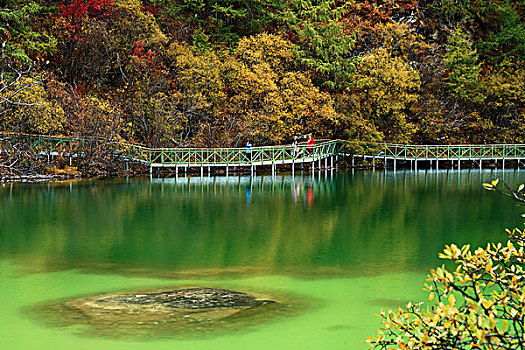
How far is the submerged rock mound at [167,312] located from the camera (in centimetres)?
876

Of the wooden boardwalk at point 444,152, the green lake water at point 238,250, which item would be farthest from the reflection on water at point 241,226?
the wooden boardwalk at point 444,152

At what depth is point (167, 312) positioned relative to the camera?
952 centimetres

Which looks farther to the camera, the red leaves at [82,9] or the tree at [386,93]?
the tree at [386,93]

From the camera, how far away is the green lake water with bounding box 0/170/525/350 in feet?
28.9

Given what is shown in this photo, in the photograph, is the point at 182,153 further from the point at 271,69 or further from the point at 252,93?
the point at 271,69

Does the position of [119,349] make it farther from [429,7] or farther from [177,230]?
[429,7]

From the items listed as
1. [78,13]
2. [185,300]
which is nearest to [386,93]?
[78,13]

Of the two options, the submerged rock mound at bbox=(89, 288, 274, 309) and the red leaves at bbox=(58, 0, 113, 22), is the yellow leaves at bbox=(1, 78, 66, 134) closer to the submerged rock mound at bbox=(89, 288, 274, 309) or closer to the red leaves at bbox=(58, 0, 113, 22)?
the red leaves at bbox=(58, 0, 113, 22)

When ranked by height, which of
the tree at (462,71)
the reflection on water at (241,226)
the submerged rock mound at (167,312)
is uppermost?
the tree at (462,71)

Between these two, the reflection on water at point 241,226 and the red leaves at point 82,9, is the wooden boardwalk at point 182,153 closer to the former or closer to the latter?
the reflection on water at point 241,226

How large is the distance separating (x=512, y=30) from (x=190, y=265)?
4026cm

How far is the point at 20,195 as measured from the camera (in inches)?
994

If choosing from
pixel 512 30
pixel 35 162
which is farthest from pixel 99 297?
pixel 512 30

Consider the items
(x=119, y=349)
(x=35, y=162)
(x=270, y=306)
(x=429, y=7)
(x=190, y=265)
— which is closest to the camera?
(x=119, y=349)
